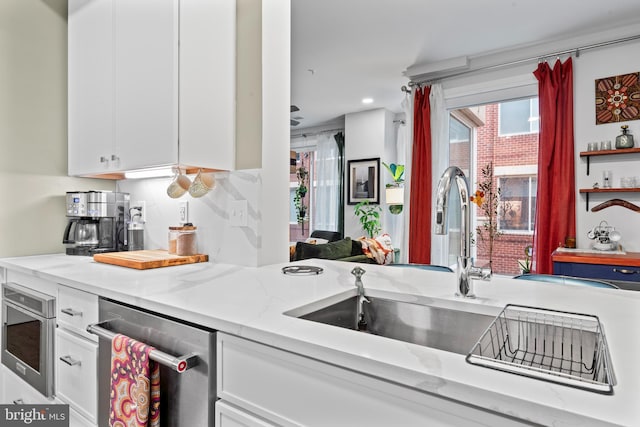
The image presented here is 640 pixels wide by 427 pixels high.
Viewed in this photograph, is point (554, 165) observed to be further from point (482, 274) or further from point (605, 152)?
point (482, 274)

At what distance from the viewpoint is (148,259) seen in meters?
1.72

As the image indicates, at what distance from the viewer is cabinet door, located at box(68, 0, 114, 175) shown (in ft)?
6.28

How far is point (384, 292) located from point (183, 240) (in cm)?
111

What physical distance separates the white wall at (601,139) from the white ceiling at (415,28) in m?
0.27

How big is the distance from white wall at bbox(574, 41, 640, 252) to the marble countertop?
2534mm

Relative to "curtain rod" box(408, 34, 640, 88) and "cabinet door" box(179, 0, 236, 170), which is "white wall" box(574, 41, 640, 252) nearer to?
"curtain rod" box(408, 34, 640, 88)

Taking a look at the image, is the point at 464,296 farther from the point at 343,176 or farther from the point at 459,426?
the point at 343,176

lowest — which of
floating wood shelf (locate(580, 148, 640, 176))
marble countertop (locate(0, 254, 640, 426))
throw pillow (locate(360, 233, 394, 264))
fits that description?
throw pillow (locate(360, 233, 394, 264))

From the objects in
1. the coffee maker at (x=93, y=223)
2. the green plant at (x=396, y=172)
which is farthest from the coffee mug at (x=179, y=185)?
the green plant at (x=396, y=172)

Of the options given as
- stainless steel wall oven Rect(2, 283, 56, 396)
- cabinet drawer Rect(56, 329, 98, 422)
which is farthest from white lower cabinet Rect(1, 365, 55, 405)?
cabinet drawer Rect(56, 329, 98, 422)

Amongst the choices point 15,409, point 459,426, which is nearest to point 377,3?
point 459,426

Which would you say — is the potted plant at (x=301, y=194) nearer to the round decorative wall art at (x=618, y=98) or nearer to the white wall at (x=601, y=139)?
the white wall at (x=601, y=139)

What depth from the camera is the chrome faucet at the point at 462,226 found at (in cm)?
107

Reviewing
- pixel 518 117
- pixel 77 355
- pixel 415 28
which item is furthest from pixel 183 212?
pixel 518 117
